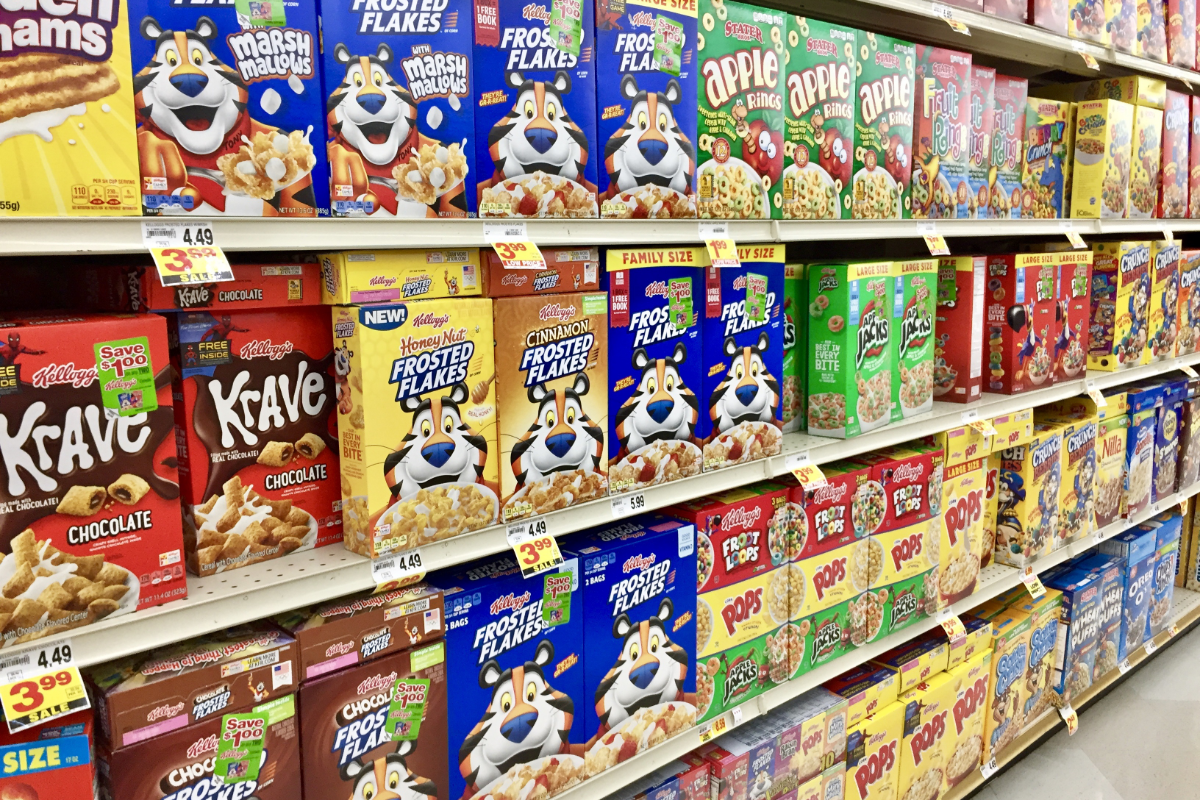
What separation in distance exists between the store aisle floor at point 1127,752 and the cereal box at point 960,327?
130 cm

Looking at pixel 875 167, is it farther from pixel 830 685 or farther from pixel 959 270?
pixel 830 685

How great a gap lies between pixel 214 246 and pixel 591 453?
732 mm

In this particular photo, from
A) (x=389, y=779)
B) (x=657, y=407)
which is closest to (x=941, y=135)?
(x=657, y=407)

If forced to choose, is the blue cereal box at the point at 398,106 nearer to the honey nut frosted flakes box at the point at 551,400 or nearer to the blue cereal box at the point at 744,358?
the honey nut frosted flakes box at the point at 551,400

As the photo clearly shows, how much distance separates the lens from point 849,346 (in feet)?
6.57

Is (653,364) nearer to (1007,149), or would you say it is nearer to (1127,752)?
(1007,149)

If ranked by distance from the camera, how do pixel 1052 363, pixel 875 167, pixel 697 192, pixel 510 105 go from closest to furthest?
pixel 510 105 → pixel 697 192 → pixel 875 167 → pixel 1052 363

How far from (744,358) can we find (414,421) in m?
0.77

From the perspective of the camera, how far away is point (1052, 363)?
2.69m

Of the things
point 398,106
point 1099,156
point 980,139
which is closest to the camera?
point 398,106

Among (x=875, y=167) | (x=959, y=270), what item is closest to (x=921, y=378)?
(x=959, y=270)

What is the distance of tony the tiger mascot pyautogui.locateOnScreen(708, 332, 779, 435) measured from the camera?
1.77 m

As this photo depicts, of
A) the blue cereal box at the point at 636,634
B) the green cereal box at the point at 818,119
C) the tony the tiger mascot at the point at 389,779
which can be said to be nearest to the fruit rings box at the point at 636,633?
the blue cereal box at the point at 636,634

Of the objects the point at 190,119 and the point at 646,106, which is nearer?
the point at 190,119
